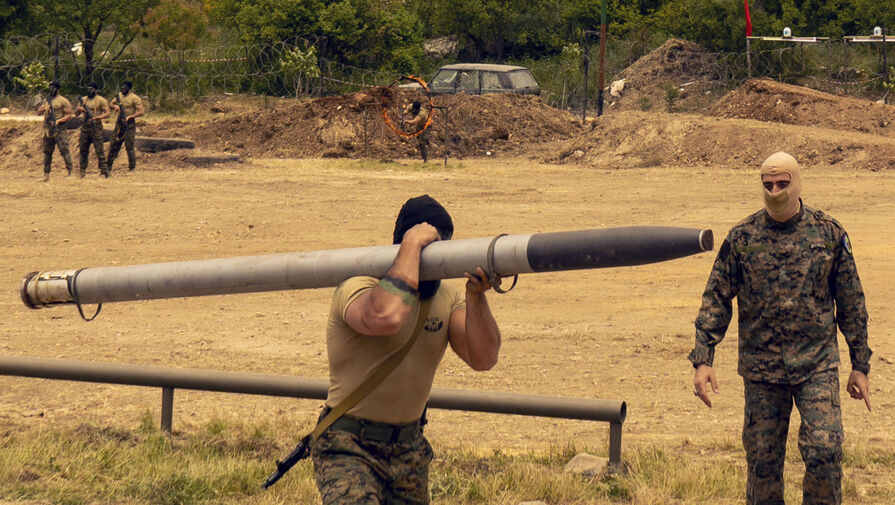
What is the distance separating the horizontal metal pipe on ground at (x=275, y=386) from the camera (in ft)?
20.7

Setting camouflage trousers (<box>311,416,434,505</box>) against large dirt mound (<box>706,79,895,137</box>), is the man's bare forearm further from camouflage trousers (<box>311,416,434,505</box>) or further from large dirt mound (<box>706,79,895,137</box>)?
large dirt mound (<box>706,79,895,137</box>)

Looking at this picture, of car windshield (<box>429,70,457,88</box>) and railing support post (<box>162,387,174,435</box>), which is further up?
car windshield (<box>429,70,457,88</box>)

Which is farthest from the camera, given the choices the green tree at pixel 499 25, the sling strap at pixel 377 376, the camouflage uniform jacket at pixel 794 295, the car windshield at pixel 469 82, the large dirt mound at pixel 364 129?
the green tree at pixel 499 25

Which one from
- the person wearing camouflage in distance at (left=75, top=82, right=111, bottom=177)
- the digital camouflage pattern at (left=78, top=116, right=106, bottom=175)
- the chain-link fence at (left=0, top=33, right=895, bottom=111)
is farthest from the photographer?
the chain-link fence at (left=0, top=33, right=895, bottom=111)

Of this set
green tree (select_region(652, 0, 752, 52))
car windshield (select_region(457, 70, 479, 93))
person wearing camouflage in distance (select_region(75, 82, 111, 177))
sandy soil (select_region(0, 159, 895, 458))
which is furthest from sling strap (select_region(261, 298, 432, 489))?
green tree (select_region(652, 0, 752, 52))

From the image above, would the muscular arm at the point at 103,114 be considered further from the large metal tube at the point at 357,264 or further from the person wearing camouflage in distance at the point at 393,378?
the person wearing camouflage in distance at the point at 393,378

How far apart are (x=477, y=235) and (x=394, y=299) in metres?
13.0

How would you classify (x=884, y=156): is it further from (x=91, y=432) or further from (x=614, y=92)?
(x=91, y=432)

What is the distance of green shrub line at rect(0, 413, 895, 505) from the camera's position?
6.14 metres

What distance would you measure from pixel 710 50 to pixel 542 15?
12.5 metres

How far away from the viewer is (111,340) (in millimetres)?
11156

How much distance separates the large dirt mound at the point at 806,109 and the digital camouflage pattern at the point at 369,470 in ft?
87.8

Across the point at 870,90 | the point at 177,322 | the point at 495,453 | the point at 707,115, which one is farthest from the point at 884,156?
the point at 495,453

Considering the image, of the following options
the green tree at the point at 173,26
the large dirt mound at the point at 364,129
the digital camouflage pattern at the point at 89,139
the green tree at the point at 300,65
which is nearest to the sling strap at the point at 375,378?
the digital camouflage pattern at the point at 89,139
